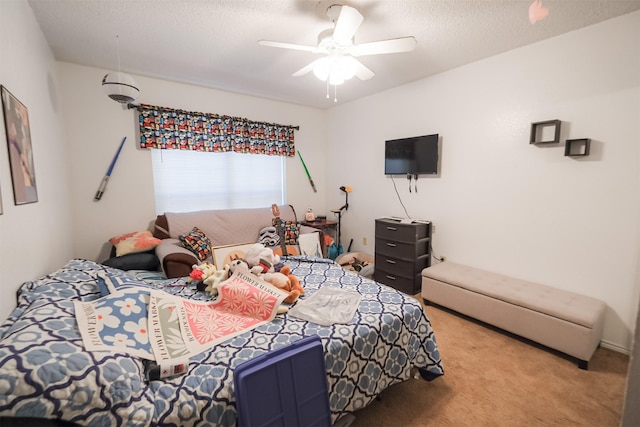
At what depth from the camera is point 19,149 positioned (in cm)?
144

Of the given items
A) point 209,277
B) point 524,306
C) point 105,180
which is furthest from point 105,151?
point 524,306

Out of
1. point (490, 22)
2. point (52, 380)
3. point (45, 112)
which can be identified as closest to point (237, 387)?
point (52, 380)

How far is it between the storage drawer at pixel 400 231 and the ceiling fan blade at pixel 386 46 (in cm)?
177

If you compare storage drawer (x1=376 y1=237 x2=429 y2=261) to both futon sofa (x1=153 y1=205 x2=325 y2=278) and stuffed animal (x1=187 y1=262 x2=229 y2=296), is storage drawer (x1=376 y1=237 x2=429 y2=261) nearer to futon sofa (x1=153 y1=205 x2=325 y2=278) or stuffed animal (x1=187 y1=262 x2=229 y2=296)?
futon sofa (x1=153 y1=205 x2=325 y2=278)

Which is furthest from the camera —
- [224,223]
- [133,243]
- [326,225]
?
[326,225]

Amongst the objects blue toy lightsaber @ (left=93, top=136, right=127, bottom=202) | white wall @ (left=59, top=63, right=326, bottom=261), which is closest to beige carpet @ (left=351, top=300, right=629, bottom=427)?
white wall @ (left=59, top=63, right=326, bottom=261)

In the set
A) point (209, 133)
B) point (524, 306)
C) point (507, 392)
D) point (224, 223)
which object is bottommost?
point (507, 392)

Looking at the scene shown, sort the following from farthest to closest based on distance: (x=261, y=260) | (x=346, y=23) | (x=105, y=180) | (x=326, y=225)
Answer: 1. (x=326, y=225)
2. (x=105, y=180)
3. (x=261, y=260)
4. (x=346, y=23)

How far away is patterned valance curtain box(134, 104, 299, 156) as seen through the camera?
10.1 feet

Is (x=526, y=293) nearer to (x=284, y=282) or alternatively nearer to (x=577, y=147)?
(x=577, y=147)

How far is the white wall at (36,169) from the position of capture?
4.10 ft

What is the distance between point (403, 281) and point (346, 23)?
2584 mm

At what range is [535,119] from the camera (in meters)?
2.36

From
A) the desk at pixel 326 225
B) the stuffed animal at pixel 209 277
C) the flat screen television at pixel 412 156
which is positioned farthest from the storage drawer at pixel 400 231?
the stuffed animal at pixel 209 277
